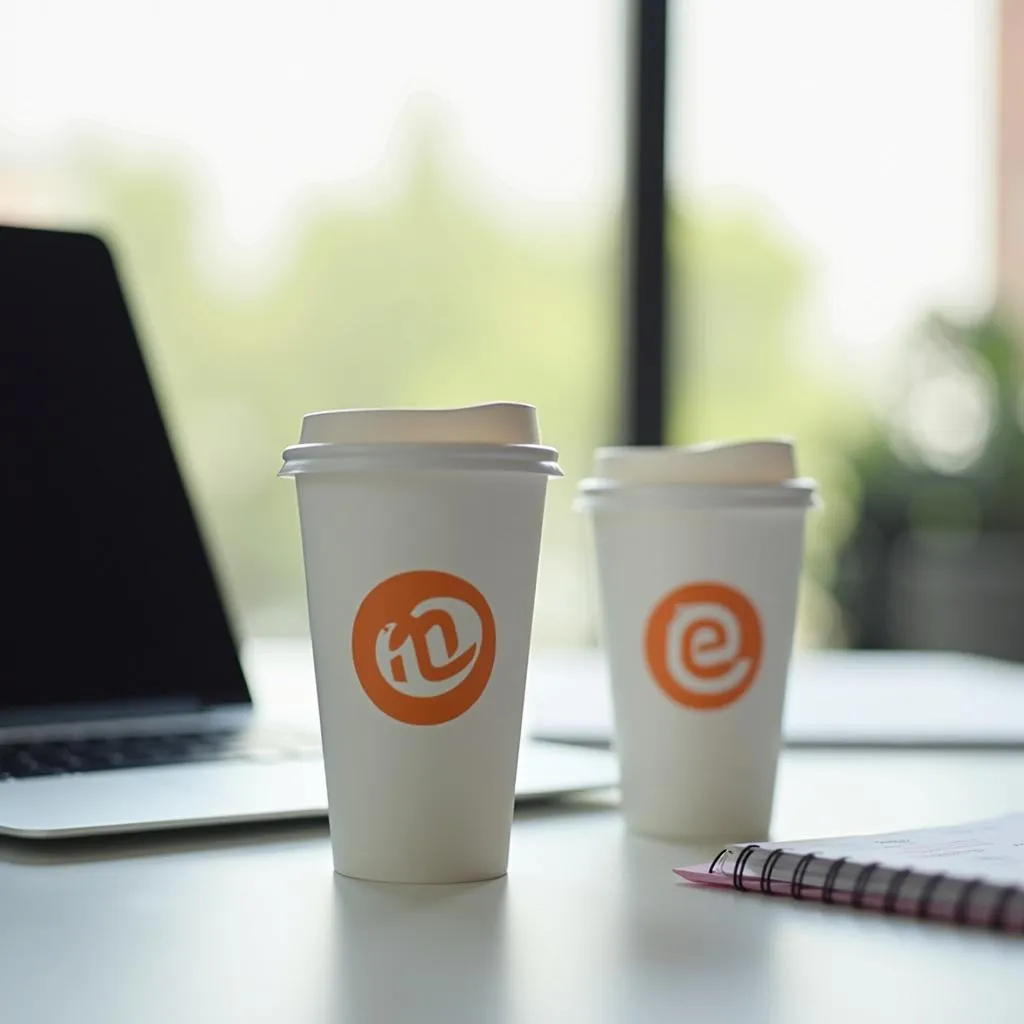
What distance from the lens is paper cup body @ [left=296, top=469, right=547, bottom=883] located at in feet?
1.98

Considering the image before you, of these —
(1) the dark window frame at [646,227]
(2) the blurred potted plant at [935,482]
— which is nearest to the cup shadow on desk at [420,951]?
(1) the dark window frame at [646,227]

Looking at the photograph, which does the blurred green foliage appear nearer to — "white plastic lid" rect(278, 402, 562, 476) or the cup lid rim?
the cup lid rim

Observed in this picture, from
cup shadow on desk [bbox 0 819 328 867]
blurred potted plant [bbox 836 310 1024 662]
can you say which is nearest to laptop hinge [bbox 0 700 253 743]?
cup shadow on desk [bbox 0 819 328 867]

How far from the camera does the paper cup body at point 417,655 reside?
23.8 inches

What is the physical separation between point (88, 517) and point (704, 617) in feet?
1.68

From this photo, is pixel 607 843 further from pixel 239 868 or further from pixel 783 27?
pixel 783 27

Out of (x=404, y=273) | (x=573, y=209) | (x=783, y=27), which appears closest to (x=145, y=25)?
(x=404, y=273)

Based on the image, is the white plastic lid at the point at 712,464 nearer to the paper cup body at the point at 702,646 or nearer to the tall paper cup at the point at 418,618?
the paper cup body at the point at 702,646

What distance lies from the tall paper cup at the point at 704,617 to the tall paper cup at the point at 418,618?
12cm

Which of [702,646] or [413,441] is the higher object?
[413,441]

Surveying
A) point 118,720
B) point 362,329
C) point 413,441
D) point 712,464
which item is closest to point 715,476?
point 712,464

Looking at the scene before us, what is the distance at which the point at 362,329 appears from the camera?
452cm

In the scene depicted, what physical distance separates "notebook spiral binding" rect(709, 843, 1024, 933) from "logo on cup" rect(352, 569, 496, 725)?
0.44 ft

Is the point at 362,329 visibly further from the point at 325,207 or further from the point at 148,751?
the point at 148,751
